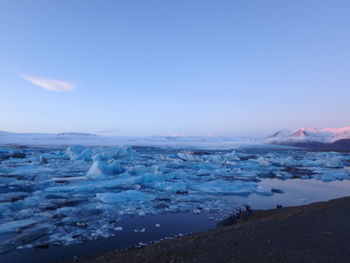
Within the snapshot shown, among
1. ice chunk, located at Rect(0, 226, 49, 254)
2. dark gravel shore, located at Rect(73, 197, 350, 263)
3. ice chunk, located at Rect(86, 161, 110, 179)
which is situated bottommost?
ice chunk, located at Rect(0, 226, 49, 254)

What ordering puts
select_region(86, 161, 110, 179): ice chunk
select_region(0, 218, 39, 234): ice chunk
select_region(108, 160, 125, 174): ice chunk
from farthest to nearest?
1. select_region(108, 160, 125, 174): ice chunk
2. select_region(86, 161, 110, 179): ice chunk
3. select_region(0, 218, 39, 234): ice chunk

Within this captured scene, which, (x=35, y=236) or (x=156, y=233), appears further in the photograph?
(x=156, y=233)

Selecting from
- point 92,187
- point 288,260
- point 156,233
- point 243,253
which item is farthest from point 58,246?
point 92,187

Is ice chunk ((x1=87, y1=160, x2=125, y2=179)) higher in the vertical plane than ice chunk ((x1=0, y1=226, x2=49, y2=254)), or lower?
higher

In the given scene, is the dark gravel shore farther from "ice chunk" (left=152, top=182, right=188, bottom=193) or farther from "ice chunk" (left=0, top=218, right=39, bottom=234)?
"ice chunk" (left=152, top=182, right=188, bottom=193)

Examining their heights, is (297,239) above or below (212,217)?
above

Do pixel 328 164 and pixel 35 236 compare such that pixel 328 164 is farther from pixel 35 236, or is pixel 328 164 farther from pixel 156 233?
pixel 35 236

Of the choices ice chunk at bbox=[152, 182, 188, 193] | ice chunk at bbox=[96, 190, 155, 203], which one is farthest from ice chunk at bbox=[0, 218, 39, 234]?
ice chunk at bbox=[152, 182, 188, 193]

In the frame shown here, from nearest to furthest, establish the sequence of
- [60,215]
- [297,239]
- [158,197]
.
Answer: [297,239]
[60,215]
[158,197]

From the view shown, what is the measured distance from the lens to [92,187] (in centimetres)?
1223

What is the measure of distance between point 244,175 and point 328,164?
14195mm

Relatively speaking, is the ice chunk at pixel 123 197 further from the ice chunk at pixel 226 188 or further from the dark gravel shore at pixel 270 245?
the dark gravel shore at pixel 270 245

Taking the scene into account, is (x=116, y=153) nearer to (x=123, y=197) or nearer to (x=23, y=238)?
(x=123, y=197)

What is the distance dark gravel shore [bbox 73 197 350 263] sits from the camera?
11.4 ft
